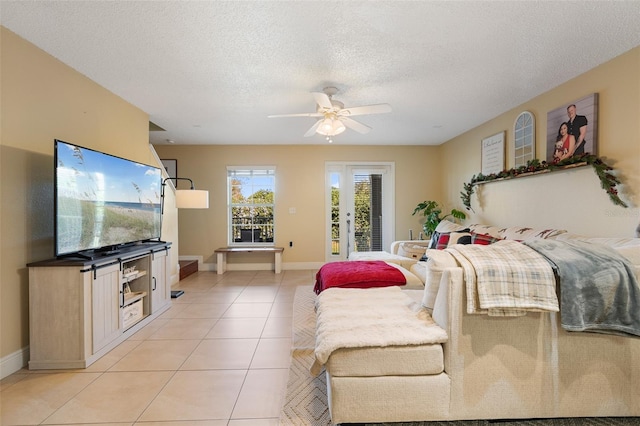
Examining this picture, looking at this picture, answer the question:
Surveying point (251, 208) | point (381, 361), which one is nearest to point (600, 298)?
point (381, 361)

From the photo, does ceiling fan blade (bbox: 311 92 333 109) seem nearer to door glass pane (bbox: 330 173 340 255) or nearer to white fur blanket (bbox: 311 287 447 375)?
white fur blanket (bbox: 311 287 447 375)

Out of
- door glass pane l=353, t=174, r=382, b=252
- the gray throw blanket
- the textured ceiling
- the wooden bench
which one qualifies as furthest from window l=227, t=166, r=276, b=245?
the gray throw blanket

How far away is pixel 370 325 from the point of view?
1.61 m

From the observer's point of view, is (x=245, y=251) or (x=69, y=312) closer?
(x=69, y=312)

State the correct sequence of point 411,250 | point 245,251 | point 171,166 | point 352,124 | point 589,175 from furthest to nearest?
1. point 171,166
2. point 245,251
3. point 411,250
4. point 352,124
5. point 589,175

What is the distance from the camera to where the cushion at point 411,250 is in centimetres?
431

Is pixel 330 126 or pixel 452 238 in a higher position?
pixel 330 126

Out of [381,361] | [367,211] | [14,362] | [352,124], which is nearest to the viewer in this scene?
[381,361]

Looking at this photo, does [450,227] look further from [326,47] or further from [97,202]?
[97,202]

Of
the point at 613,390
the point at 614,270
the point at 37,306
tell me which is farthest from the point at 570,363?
the point at 37,306

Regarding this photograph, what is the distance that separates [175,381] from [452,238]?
10.5ft

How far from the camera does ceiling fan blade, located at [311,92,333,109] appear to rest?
8.46 feet

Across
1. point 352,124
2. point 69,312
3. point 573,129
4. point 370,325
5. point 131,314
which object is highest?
point 352,124

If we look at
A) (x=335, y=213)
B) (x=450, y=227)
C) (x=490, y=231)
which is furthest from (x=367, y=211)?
(x=490, y=231)
